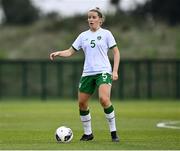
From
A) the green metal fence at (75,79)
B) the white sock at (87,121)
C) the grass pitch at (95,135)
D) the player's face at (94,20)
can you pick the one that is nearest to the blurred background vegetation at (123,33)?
the green metal fence at (75,79)

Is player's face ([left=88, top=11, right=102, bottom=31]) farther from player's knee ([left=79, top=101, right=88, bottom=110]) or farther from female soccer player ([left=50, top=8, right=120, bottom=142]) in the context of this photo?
player's knee ([left=79, top=101, right=88, bottom=110])

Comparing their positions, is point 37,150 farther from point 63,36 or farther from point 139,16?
point 139,16

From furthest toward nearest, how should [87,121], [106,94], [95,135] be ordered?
1. [95,135]
2. [87,121]
3. [106,94]

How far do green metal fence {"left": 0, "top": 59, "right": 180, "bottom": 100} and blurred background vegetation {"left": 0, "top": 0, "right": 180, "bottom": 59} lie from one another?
25.6 feet

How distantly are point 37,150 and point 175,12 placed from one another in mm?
55853

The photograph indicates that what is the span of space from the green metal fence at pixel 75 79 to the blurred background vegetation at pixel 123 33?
7805 mm

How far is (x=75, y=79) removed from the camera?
47.3 m

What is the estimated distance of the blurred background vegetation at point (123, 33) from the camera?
59312 mm

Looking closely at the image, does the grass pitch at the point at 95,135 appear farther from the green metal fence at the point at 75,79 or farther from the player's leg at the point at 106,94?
the green metal fence at the point at 75,79

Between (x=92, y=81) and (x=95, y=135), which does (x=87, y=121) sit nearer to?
(x=92, y=81)

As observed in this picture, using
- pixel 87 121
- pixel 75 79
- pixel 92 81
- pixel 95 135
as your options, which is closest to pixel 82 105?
pixel 87 121

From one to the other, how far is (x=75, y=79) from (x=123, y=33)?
51.3 feet

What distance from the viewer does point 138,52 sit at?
5881cm

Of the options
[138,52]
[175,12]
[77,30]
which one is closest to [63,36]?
[77,30]
